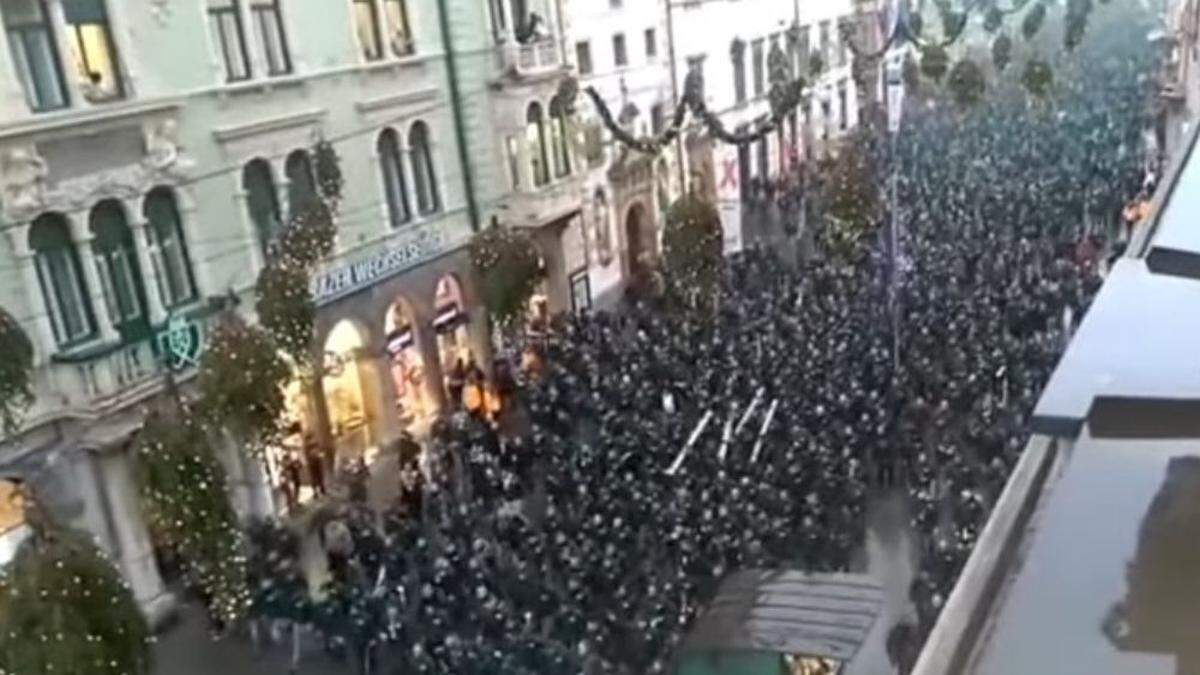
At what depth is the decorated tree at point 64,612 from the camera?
945cm

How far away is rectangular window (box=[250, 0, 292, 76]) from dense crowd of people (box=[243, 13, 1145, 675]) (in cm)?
617

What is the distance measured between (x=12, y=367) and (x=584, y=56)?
1777 cm

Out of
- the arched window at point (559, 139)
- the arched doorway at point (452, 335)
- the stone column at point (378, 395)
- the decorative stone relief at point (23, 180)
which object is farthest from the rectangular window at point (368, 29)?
the decorative stone relief at point (23, 180)

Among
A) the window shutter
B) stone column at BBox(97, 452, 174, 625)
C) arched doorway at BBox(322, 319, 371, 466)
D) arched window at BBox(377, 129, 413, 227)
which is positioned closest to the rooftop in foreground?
stone column at BBox(97, 452, 174, 625)

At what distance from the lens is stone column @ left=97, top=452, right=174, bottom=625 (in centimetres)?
1512

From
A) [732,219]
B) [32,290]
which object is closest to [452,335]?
[32,290]

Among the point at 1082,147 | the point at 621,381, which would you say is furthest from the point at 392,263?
the point at 1082,147

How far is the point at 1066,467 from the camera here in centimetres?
489

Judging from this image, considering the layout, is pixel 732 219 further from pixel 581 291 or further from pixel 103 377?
pixel 103 377

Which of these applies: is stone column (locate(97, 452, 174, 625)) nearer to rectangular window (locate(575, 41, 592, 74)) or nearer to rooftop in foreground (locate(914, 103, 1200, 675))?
rooftop in foreground (locate(914, 103, 1200, 675))

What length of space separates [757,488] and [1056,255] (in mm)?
11288

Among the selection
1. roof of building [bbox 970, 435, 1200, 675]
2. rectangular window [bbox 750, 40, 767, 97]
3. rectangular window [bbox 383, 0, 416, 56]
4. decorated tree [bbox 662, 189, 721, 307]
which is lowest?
decorated tree [bbox 662, 189, 721, 307]

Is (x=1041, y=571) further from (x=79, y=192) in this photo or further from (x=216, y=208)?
(x=216, y=208)

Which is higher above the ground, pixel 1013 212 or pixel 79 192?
pixel 79 192
